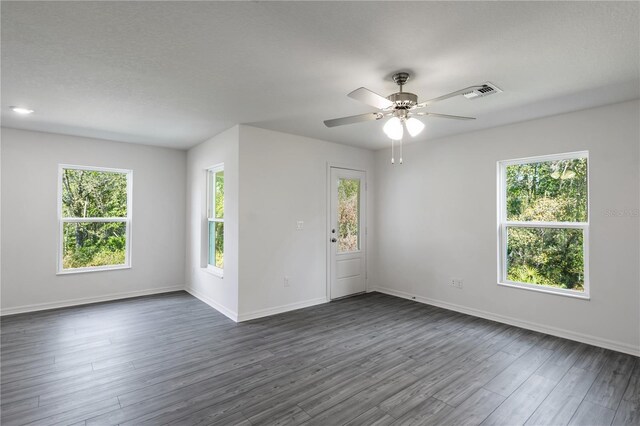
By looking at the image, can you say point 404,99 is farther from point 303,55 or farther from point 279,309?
point 279,309

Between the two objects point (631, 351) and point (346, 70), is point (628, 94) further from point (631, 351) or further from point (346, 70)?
point (346, 70)

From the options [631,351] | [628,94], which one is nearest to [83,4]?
[628,94]

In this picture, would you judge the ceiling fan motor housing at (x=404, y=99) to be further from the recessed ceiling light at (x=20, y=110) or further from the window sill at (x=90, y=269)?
the window sill at (x=90, y=269)

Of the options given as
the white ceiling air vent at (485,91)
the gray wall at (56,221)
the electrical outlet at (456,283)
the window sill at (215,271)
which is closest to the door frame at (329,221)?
the electrical outlet at (456,283)

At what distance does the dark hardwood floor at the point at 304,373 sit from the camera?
2164 millimetres

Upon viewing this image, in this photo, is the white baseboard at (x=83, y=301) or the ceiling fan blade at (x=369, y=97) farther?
the white baseboard at (x=83, y=301)

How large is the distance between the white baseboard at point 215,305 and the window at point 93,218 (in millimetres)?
1094

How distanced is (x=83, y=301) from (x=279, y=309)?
2.92 metres

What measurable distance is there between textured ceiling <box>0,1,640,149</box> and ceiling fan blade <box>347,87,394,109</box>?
0.27m

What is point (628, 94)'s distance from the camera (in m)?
2.95

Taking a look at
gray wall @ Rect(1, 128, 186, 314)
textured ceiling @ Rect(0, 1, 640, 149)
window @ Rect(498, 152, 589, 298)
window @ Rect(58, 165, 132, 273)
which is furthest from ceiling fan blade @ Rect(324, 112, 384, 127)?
window @ Rect(58, 165, 132, 273)

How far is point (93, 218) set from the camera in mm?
4863

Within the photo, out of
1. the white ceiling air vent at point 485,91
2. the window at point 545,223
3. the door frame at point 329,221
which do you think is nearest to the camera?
the white ceiling air vent at point 485,91

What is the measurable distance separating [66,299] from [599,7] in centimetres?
630
